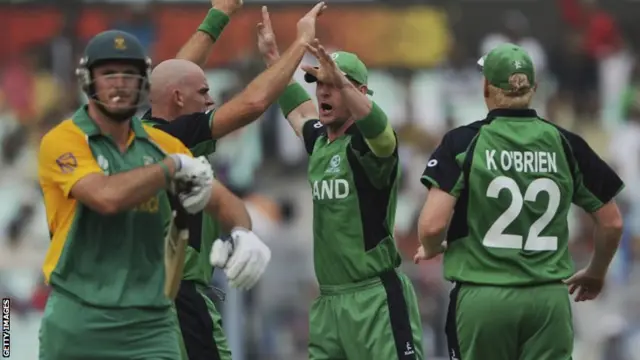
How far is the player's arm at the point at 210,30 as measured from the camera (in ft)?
30.0

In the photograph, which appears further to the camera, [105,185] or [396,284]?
[396,284]

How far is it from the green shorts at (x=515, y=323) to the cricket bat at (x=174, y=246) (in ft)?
6.04

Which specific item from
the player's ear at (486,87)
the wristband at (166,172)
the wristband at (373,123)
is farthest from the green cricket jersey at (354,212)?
the wristband at (166,172)

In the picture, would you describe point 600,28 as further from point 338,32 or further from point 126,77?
point 126,77

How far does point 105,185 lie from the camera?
6367 millimetres

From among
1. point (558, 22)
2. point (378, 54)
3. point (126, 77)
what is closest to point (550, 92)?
point (558, 22)

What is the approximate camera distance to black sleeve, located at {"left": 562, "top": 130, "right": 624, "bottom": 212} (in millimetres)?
8023

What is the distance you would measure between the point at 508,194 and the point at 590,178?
1.75 feet

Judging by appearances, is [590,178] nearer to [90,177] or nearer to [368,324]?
[368,324]

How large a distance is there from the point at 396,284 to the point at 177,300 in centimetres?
123

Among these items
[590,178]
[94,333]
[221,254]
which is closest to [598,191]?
[590,178]

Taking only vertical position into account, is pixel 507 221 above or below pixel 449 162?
below

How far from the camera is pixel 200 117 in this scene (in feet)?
25.4

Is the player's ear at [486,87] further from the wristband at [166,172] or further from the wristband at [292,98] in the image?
the wristband at [166,172]
